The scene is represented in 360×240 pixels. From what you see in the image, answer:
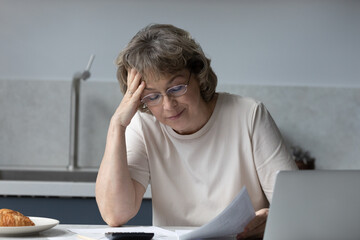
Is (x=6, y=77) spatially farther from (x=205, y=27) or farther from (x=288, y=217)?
(x=288, y=217)

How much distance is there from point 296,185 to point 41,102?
2289 millimetres

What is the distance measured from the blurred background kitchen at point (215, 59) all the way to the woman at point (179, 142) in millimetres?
1323

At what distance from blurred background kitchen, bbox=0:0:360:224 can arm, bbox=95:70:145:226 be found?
1.43 m

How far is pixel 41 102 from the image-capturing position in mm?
3078

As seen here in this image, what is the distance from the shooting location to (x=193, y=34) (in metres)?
3.07

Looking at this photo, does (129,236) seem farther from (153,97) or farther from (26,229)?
(153,97)

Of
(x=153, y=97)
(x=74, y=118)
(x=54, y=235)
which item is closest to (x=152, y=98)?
(x=153, y=97)

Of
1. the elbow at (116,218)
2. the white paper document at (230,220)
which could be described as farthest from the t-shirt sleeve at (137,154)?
the white paper document at (230,220)

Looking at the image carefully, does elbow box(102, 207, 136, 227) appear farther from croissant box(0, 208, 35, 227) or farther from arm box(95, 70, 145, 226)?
croissant box(0, 208, 35, 227)

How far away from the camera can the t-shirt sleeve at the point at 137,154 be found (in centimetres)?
170

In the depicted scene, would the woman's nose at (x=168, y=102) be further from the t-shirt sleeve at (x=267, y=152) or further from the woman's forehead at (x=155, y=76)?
the t-shirt sleeve at (x=267, y=152)

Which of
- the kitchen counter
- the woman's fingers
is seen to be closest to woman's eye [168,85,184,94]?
the woman's fingers

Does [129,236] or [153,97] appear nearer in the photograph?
[129,236]

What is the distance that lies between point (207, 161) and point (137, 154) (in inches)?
8.5
